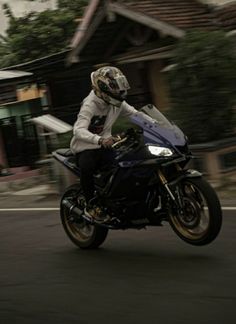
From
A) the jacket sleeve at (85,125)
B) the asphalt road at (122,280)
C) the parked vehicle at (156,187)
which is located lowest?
the asphalt road at (122,280)

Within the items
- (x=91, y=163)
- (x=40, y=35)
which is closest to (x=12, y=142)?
(x=40, y=35)

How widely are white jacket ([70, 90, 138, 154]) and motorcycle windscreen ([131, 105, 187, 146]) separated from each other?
342mm

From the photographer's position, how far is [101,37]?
56.5 feet

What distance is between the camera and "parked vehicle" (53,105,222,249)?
18.9ft

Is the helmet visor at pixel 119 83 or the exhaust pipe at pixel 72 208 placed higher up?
the helmet visor at pixel 119 83

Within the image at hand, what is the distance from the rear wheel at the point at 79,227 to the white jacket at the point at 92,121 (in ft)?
1.92

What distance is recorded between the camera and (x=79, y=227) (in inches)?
278

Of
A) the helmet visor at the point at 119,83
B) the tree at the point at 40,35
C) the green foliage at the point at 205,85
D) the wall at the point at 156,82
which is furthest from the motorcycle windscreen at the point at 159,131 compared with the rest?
the tree at the point at 40,35

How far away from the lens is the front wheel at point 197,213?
5633 mm

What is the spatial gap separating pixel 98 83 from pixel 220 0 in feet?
36.0

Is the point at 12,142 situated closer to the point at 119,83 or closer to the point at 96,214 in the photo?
the point at 96,214

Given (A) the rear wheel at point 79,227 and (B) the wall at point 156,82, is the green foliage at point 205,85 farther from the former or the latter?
(B) the wall at point 156,82

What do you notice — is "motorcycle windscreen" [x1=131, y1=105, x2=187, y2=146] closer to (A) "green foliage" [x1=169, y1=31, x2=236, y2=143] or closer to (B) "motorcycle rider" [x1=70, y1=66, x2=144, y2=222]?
(B) "motorcycle rider" [x1=70, y1=66, x2=144, y2=222]

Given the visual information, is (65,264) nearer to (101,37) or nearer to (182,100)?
(182,100)
